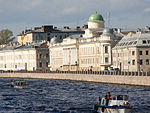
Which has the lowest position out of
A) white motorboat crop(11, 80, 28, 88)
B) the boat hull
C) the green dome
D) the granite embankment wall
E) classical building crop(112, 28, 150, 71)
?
the boat hull

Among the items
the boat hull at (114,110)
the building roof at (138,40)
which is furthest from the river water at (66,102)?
the building roof at (138,40)

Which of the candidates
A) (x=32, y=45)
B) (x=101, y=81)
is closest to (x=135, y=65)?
(x=101, y=81)

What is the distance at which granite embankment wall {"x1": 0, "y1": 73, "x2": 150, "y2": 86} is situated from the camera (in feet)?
300

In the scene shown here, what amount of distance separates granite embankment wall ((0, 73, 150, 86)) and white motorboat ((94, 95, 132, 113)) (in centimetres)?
2751

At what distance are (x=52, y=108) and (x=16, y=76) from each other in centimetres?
9797

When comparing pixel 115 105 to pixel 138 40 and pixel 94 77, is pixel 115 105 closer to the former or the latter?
pixel 94 77

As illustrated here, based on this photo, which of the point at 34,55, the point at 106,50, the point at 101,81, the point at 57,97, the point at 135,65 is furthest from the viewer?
the point at 34,55

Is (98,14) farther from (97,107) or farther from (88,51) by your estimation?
(97,107)

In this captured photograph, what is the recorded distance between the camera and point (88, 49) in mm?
158125

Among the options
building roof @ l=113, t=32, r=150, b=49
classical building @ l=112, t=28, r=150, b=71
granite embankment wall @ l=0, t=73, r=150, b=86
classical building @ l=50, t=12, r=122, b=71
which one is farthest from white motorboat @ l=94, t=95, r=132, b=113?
→ classical building @ l=50, t=12, r=122, b=71

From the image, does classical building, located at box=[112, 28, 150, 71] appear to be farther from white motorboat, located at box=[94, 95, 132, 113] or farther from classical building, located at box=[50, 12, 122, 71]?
white motorboat, located at box=[94, 95, 132, 113]

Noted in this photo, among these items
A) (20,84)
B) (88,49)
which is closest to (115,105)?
(20,84)

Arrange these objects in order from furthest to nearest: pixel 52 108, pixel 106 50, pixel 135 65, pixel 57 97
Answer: pixel 106 50, pixel 135 65, pixel 57 97, pixel 52 108

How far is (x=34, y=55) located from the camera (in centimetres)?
18875
